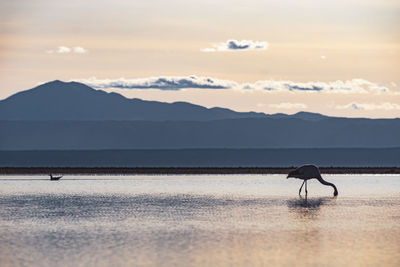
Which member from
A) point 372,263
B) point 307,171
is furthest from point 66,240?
point 307,171

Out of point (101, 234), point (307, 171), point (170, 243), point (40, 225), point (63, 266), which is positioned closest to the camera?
point (63, 266)

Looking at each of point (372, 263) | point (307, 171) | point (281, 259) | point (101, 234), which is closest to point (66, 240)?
point (101, 234)

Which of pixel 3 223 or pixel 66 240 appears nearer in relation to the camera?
pixel 66 240

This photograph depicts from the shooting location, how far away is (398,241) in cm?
3144

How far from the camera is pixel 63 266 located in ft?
84.5

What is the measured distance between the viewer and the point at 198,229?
116 feet

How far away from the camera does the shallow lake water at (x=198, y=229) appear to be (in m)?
27.5

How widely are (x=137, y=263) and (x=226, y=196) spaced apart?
28.9 meters

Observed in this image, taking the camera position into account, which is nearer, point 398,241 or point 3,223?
point 398,241

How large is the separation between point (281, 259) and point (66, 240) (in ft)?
28.4

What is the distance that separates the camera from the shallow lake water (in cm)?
2745

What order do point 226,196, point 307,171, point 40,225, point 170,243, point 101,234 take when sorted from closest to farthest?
point 170,243 < point 101,234 < point 40,225 < point 226,196 < point 307,171

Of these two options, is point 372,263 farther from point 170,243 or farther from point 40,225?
point 40,225

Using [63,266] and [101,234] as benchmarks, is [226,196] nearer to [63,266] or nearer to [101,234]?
[101,234]
